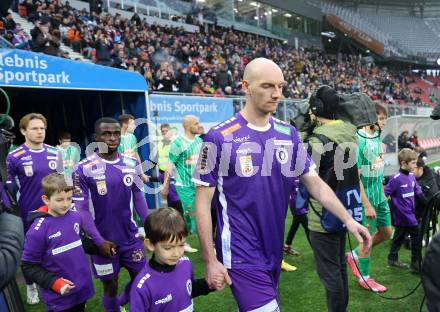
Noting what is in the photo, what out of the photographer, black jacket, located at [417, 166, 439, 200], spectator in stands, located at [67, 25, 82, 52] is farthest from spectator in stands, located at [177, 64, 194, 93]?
the photographer

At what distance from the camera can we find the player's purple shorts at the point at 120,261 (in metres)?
3.59

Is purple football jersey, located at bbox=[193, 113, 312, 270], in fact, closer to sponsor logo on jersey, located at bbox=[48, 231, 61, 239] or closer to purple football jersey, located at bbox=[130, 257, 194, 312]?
purple football jersey, located at bbox=[130, 257, 194, 312]

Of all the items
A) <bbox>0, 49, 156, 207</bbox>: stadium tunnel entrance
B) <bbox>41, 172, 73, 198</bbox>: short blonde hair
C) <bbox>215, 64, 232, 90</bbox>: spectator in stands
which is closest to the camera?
<bbox>41, 172, 73, 198</bbox>: short blonde hair

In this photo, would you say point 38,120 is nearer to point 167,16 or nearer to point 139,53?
point 139,53

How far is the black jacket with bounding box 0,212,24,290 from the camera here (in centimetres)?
134

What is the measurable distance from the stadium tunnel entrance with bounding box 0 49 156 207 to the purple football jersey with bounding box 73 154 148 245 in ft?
11.0

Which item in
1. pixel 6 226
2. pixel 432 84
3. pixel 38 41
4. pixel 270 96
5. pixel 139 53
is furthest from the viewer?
pixel 432 84

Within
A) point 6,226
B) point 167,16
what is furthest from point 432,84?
point 6,226

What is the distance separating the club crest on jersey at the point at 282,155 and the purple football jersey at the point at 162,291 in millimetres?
900

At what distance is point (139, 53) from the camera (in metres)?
16.0

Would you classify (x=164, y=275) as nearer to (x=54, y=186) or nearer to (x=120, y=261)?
(x=54, y=186)

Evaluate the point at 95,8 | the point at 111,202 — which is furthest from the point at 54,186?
the point at 95,8

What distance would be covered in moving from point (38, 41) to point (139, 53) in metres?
5.56

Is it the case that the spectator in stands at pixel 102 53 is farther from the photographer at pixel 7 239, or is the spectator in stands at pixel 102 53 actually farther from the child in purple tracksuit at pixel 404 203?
the photographer at pixel 7 239
